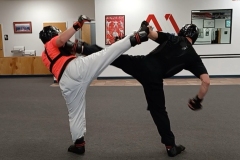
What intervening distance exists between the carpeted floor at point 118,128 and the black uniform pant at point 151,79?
0.34m

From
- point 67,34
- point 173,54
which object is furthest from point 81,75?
point 173,54

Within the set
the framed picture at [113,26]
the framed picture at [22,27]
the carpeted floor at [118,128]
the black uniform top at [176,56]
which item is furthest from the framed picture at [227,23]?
the framed picture at [22,27]

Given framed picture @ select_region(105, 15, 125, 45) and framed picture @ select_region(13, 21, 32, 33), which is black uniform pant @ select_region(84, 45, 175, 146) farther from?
framed picture @ select_region(13, 21, 32, 33)

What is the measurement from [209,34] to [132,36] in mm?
5810

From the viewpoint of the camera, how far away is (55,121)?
12.4 feet

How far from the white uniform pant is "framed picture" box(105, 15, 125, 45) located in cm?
519

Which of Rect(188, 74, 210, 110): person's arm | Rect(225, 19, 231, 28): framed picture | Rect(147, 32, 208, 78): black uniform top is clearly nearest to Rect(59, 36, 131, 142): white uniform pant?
Rect(147, 32, 208, 78): black uniform top

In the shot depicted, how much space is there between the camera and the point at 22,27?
8898 mm

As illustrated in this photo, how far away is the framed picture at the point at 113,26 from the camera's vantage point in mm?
7480

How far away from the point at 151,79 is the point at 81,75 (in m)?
0.69

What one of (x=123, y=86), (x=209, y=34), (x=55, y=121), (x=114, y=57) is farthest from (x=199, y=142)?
(x=209, y=34)

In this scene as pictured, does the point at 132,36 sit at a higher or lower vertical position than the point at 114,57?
higher

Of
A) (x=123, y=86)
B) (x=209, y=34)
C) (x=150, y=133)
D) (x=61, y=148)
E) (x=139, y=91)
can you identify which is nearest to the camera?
(x=61, y=148)

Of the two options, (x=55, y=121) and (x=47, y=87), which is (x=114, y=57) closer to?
(x=55, y=121)
